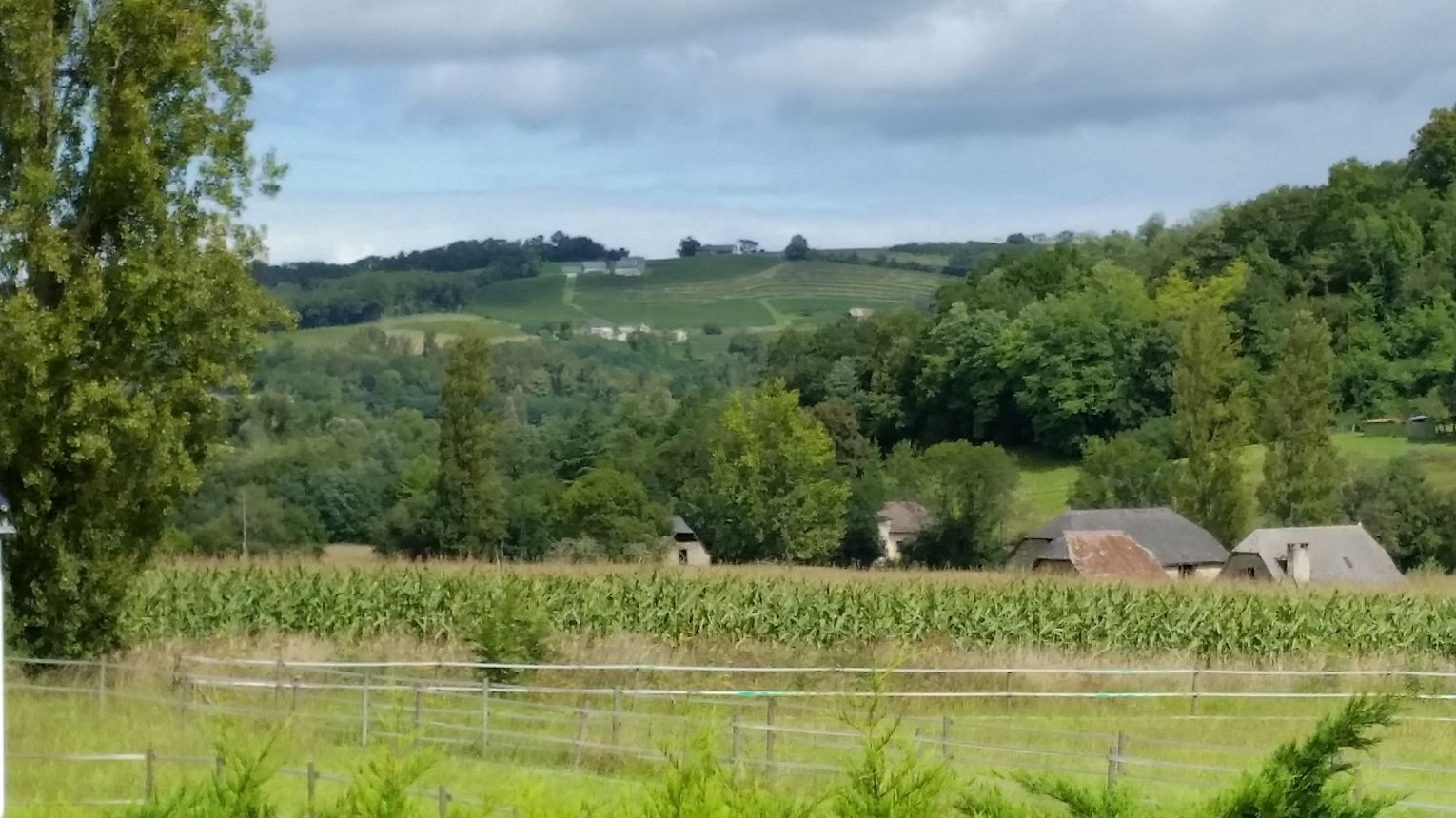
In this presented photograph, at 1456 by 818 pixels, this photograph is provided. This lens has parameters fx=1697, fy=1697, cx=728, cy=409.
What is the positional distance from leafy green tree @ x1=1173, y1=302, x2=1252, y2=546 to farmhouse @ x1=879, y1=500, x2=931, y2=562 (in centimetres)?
1318

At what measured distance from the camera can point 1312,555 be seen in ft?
170

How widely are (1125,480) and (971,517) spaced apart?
9159 mm

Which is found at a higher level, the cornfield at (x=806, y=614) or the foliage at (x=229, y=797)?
the foliage at (x=229, y=797)

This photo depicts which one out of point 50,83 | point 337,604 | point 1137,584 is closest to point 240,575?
point 337,604

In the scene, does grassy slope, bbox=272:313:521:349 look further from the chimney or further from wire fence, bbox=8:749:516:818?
wire fence, bbox=8:749:516:818

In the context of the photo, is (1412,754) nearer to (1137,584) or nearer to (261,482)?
(1137,584)

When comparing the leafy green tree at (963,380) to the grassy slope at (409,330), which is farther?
the grassy slope at (409,330)

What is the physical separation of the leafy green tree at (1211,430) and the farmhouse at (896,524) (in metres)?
13.2

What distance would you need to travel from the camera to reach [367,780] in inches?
271

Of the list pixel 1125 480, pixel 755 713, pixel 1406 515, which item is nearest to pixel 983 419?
pixel 1125 480

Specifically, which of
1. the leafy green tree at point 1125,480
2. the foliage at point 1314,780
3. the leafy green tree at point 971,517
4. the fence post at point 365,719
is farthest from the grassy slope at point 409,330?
the foliage at point 1314,780

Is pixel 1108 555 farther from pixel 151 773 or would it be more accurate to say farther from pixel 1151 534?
pixel 151 773

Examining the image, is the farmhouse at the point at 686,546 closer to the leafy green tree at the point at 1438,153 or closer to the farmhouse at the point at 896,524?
the farmhouse at the point at 896,524

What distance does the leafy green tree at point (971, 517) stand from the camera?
71.8 m
